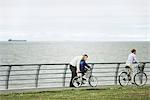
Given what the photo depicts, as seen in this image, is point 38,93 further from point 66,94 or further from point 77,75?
point 77,75

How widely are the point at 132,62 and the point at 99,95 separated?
423cm

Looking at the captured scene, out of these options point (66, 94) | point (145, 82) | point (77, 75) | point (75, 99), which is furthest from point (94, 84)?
point (75, 99)

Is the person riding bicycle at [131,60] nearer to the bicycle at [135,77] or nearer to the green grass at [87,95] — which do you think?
the bicycle at [135,77]

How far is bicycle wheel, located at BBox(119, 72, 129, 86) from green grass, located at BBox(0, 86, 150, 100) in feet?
7.46

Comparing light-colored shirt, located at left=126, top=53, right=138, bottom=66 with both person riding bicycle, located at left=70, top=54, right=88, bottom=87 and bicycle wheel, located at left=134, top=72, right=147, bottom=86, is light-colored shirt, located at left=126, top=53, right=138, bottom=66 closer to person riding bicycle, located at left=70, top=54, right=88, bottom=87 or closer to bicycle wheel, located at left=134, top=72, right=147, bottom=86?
bicycle wheel, located at left=134, top=72, right=147, bottom=86

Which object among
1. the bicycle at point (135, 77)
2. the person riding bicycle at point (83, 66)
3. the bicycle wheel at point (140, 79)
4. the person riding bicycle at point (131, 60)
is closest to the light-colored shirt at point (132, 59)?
the person riding bicycle at point (131, 60)

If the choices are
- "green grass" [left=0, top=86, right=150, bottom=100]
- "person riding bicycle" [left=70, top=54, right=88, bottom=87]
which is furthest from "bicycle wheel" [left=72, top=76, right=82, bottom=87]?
"green grass" [left=0, top=86, right=150, bottom=100]

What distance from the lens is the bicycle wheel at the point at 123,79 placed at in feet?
58.6

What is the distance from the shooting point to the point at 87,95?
14078mm

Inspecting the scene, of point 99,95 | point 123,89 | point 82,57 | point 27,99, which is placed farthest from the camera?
point 82,57

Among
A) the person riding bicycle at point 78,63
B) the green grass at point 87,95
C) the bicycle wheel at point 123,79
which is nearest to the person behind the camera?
the green grass at point 87,95

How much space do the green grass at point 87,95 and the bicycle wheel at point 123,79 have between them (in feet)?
7.46

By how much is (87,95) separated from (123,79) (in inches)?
169

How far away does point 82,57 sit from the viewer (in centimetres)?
1734
